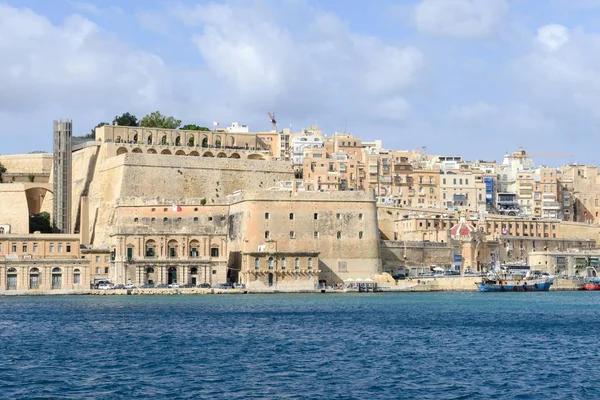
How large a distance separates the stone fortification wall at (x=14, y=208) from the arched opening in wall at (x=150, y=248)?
10.8 metres

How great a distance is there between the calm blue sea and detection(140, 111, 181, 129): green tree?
36.6 metres

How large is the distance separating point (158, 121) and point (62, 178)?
17.1 m

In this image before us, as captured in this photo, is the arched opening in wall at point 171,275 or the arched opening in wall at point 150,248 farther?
the arched opening in wall at point 150,248

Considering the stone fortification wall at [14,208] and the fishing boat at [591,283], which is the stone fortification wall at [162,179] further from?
the fishing boat at [591,283]

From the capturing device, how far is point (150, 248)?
66.4 meters

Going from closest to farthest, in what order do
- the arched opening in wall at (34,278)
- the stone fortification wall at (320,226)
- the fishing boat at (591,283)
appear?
the arched opening in wall at (34,278) → the stone fortification wall at (320,226) → the fishing boat at (591,283)

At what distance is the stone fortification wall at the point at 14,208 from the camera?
74.0 metres

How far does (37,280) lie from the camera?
212 ft

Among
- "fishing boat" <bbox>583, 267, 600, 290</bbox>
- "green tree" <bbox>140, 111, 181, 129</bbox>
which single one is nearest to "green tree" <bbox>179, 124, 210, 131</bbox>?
"green tree" <bbox>140, 111, 181, 129</bbox>

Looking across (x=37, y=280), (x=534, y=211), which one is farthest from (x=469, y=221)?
(x=37, y=280)

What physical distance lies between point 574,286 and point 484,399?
51.5 meters

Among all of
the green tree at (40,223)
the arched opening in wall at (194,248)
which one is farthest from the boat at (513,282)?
the green tree at (40,223)

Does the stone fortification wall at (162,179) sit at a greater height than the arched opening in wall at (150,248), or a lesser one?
greater

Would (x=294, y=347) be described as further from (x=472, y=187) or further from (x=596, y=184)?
(x=596, y=184)
